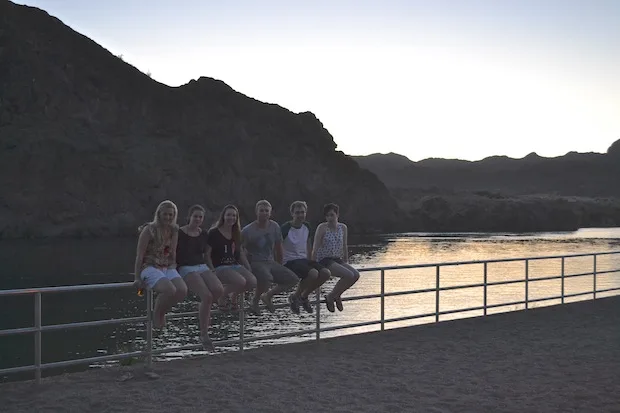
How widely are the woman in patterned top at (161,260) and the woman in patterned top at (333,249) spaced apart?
2721 mm

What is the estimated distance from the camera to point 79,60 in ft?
582

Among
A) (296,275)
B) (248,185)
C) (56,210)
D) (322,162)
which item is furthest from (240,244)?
(322,162)

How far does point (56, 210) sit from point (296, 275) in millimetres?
140509

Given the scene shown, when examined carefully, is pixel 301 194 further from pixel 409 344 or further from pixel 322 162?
pixel 409 344

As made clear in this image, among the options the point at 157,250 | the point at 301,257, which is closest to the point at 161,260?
the point at 157,250

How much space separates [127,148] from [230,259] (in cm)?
15145

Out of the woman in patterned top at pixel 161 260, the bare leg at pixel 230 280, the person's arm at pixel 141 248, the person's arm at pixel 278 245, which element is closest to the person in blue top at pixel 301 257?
the person's arm at pixel 278 245

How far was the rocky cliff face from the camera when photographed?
144875 mm

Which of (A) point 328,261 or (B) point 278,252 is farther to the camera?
(A) point 328,261

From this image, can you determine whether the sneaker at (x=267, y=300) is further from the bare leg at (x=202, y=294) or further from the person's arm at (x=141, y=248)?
the person's arm at (x=141, y=248)

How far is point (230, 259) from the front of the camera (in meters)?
9.91

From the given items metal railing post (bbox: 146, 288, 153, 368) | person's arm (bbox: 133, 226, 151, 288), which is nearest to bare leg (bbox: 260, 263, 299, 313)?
metal railing post (bbox: 146, 288, 153, 368)

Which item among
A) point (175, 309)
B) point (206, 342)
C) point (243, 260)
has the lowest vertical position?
point (175, 309)

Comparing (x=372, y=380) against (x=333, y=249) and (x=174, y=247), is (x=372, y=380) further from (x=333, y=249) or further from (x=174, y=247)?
(x=174, y=247)
